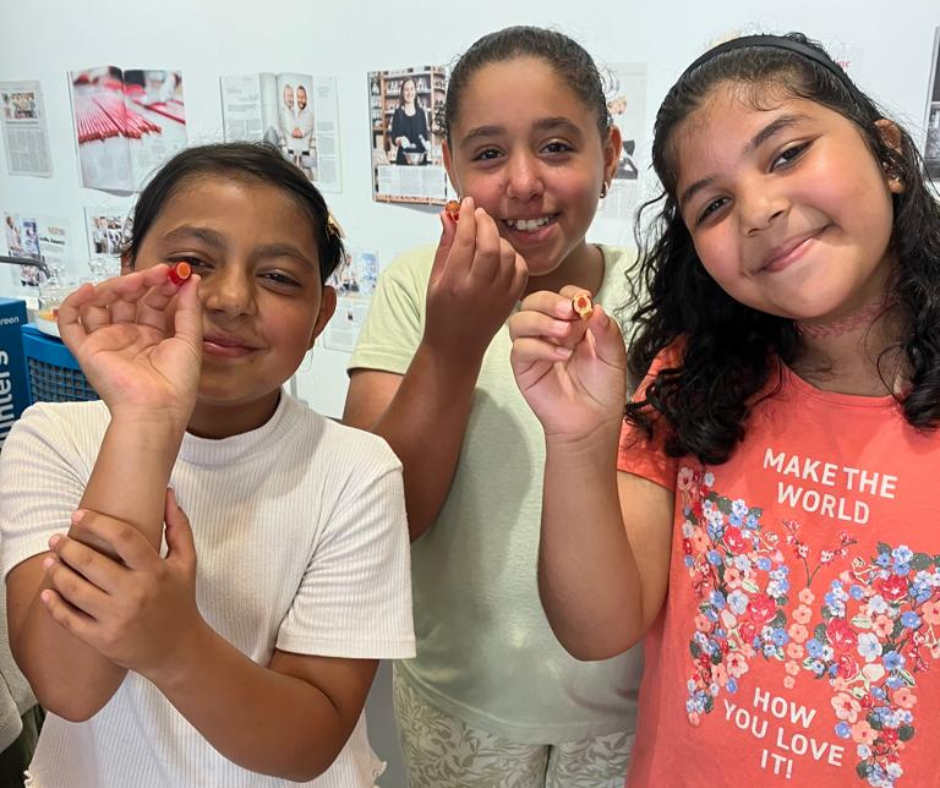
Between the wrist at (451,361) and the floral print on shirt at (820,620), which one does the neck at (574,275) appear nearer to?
the wrist at (451,361)

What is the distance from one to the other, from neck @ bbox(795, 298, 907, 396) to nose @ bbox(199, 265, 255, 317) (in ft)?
1.84

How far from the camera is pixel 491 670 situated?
0.97 meters

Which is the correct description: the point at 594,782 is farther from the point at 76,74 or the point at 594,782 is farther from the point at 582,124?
the point at 76,74

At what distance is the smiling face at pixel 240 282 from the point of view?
791mm

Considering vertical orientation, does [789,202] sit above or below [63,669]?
above

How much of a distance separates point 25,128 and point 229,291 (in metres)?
2.20

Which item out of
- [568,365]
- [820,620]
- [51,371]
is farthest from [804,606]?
[51,371]

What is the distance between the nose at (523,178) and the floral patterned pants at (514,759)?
0.64 metres

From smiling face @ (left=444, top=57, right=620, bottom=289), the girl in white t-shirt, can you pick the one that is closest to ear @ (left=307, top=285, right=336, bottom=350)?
the girl in white t-shirt

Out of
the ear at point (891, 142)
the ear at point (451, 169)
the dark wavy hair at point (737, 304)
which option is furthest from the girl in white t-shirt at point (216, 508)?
the ear at point (891, 142)

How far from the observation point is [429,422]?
0.91 meters

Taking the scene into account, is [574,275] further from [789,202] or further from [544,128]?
[789,202]

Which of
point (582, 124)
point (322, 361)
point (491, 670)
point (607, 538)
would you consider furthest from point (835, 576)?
point (322, 361)

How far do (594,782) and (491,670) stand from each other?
20 cm
